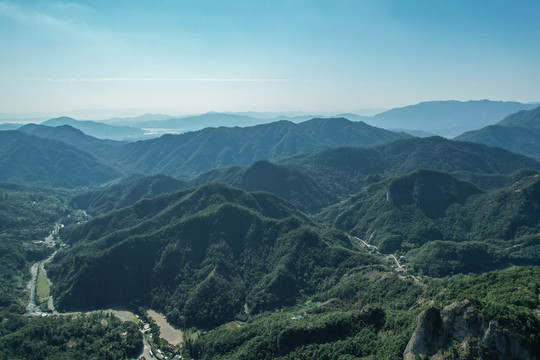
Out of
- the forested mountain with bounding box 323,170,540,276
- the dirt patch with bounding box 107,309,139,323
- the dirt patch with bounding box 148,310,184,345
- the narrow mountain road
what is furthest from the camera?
the narrow mountain road

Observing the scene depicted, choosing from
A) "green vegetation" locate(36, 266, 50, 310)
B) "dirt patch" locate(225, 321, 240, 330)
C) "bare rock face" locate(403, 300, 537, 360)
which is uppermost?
"bare rock face" locate(403, 300, 537, 360)

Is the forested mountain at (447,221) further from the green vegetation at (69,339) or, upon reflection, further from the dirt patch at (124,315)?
the green vegetation at (69,339)

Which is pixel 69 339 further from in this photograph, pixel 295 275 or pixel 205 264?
pixel 295 275

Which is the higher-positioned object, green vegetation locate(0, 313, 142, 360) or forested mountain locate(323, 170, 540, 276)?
forested mountain locate(323, 170, 540, 276)

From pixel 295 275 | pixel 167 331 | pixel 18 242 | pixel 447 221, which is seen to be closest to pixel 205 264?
pixel 167 331

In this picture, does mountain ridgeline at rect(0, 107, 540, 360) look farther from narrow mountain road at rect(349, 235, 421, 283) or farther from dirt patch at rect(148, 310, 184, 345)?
dirt patch at rect(148, 310, 184, 345)

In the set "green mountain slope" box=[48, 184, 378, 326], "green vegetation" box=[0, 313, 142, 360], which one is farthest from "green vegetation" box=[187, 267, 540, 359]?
"green vegetation" box=[0, 313, 142, 360]

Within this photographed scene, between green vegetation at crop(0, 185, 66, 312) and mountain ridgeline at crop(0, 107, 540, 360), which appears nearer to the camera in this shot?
mountain ridgeline at crop(0, 107, 540, 360)
